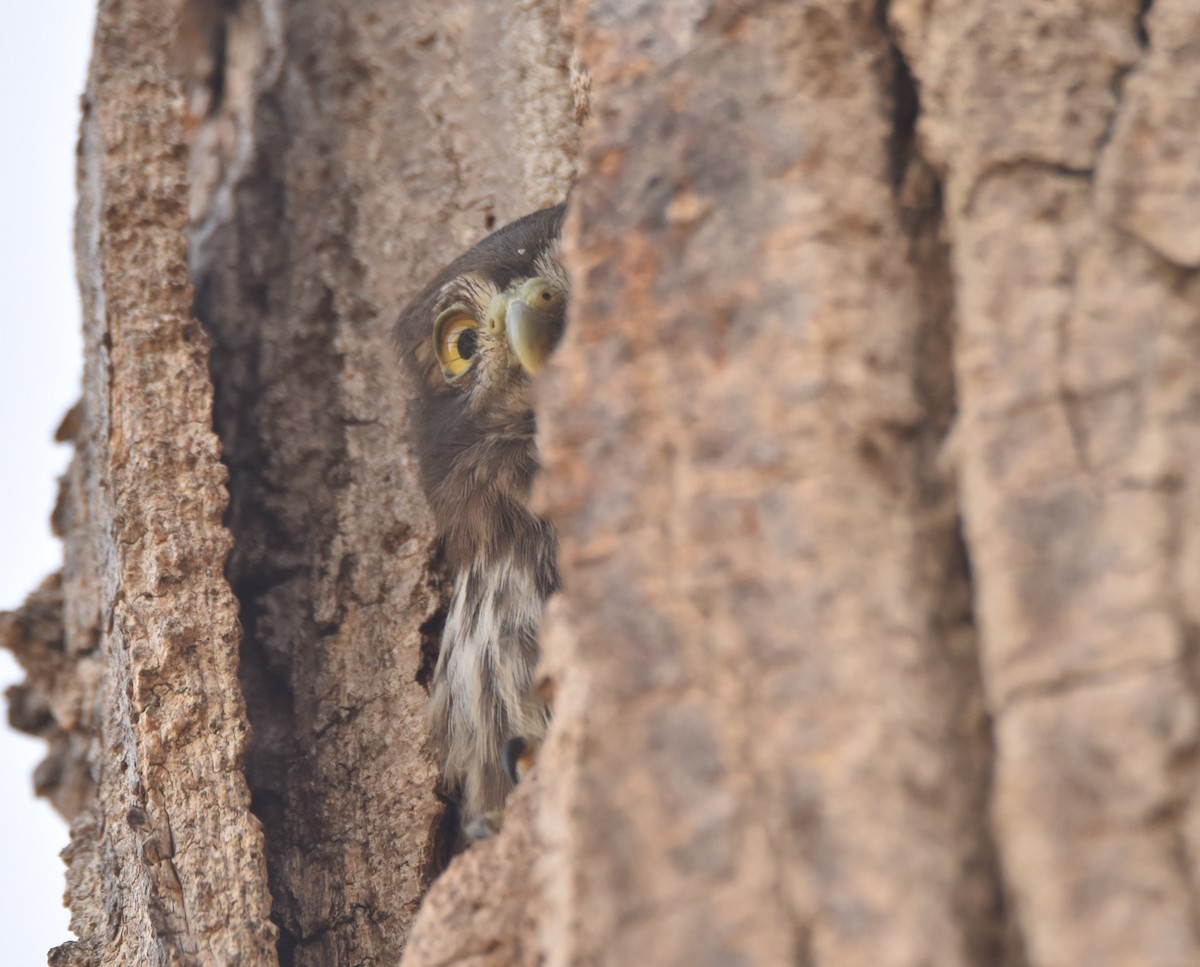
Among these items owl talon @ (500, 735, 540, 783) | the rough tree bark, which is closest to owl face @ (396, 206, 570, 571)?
owl talon @ (500, 735, 540, 783)

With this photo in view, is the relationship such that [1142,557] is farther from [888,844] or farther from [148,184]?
[148,184]

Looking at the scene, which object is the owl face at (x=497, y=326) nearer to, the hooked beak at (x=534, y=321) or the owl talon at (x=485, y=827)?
the hooked beak at (x=534, y=321)

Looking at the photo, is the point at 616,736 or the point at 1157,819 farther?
the point at 616,736

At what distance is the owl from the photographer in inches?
107

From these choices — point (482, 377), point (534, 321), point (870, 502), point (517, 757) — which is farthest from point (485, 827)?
point (870, 502)

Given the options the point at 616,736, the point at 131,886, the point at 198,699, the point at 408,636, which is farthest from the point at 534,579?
the point at 616,736

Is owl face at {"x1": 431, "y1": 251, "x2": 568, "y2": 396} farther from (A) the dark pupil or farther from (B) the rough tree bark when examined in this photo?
(B) the rough tree bark

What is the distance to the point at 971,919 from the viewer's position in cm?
116

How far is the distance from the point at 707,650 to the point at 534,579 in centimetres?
167

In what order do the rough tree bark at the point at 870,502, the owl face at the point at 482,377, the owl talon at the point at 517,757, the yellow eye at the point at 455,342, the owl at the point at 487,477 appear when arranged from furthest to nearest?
the yellow eye at the point at 455,342 → the owl face at the point at 482,377 → the owl at the point at 487,477 → the owl talon at the point at 517,757 → the rough tree bark at the point at 870,502

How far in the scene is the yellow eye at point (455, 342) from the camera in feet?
Result: 9.99

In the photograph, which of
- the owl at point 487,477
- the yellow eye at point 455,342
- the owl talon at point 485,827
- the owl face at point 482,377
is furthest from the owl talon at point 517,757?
the yellow eye at point 455,342

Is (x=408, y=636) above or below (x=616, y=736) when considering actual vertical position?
above

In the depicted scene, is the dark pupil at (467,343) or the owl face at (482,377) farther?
the dark pupil at (467,343)
